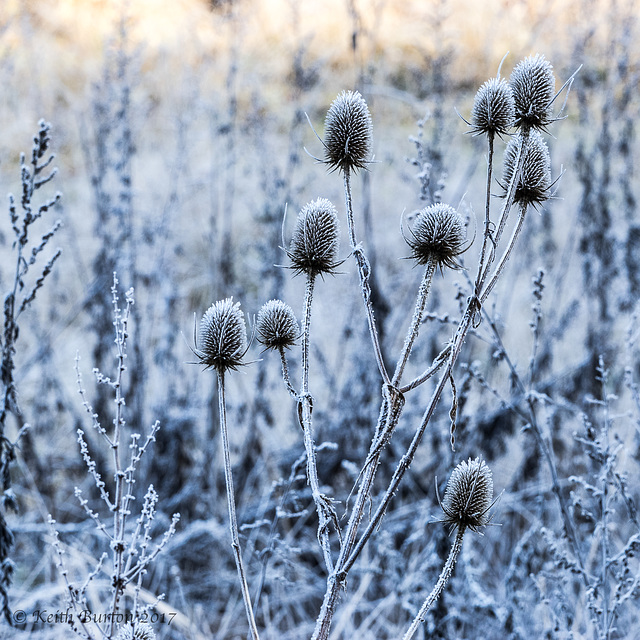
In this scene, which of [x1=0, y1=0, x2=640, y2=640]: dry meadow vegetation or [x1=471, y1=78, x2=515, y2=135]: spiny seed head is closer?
[x1=471, y1=78, x2=515, y2=135]: spiny seed head

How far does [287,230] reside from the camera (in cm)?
466

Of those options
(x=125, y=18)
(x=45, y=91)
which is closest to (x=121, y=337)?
(x=125, y=18)

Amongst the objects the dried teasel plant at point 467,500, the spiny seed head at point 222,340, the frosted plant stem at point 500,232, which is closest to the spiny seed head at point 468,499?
the dried teasel plant at point 467,500

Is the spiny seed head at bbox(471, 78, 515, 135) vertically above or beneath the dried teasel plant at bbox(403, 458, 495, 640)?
above

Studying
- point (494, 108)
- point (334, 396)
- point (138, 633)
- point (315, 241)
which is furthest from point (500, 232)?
point (334, 396)

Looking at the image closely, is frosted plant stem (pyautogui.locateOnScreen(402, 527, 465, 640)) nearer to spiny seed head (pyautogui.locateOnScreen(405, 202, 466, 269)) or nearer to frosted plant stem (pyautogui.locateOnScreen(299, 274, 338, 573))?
Result: frosted plant stem (pyautogui.locateOnScreen(299, 274, 338, 573))

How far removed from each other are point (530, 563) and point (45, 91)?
19.0 ft

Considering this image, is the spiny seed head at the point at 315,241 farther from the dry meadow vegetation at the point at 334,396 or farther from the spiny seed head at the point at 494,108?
the spiny seed head at the point at 494,108

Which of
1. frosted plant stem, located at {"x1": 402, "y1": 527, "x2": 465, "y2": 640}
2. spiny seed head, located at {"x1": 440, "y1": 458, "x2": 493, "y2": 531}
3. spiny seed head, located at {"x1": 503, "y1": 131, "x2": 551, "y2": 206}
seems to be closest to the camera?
frosted plant stem, located at {"x1": 402, "y1": 527, "x2": 465, "y2": 640}

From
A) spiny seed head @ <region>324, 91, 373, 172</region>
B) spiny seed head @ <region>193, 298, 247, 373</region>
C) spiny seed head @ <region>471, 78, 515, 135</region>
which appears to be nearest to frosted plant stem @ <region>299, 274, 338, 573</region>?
spiny seed head @ <region>193, 298, 247, 373</region>

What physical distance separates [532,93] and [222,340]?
73cm

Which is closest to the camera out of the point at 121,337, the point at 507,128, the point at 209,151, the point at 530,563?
the point at 507,128

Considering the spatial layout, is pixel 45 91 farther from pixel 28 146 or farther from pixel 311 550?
pixel 311 550

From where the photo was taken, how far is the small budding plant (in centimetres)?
110
